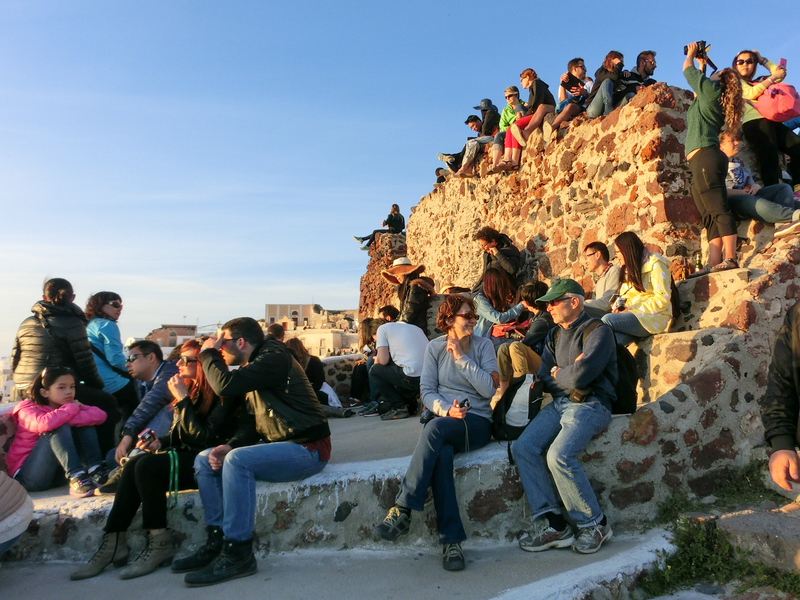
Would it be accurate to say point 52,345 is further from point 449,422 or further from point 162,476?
point 449,422

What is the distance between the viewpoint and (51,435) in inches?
146

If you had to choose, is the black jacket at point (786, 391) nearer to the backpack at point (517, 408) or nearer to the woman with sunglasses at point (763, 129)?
the backpack at point (517, 408)

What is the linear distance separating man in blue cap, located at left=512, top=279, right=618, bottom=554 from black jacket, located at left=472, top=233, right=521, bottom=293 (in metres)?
2.98

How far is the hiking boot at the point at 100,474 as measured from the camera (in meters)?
3.60

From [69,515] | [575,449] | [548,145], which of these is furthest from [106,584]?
[548,145]

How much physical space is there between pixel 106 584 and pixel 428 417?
1897mm

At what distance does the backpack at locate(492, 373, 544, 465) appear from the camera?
3223 mm

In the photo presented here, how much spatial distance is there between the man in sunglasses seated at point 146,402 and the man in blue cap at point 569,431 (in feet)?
7.81

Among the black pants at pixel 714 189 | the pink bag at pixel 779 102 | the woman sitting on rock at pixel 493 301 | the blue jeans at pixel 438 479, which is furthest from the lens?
the woman sitting on rock at pixel 493 301

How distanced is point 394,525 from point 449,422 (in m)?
0.59

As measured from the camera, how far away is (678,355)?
378 cm

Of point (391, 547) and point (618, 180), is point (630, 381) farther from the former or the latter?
point (618, 180)

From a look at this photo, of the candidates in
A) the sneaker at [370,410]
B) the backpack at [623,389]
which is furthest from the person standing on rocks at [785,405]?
the sneaker at [370,410]

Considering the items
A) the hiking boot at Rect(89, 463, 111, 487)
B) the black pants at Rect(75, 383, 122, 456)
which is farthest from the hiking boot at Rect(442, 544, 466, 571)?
the black pants at Rect(75, 383, 122, 456)
